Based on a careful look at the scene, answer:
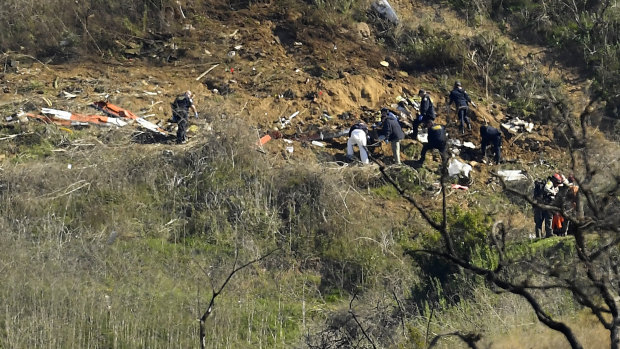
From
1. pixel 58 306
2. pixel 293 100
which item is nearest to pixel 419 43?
Answer: pixel 293 100

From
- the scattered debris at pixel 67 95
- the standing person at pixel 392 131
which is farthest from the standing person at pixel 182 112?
the standing person at pixel 392 131

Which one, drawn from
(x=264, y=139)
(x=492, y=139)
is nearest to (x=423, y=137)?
(x=492, y=139)

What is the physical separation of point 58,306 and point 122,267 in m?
1.51

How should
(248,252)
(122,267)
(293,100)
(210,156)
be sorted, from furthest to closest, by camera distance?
1. (293,100)
2. (210,156)
3. (248,252)
4. (122,267)

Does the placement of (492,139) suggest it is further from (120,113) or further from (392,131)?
(120,113)

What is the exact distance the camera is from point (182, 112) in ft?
54.6

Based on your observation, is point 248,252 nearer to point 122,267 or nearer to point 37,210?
point 122,267

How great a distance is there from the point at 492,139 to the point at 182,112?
5.56 meters

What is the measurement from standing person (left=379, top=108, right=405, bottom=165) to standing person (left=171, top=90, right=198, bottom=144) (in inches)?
134

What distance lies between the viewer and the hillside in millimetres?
12492

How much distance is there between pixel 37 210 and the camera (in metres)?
15.0

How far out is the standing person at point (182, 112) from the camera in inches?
656

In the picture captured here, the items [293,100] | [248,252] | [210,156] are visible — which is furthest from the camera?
[293,100]

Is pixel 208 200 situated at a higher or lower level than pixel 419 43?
lower
